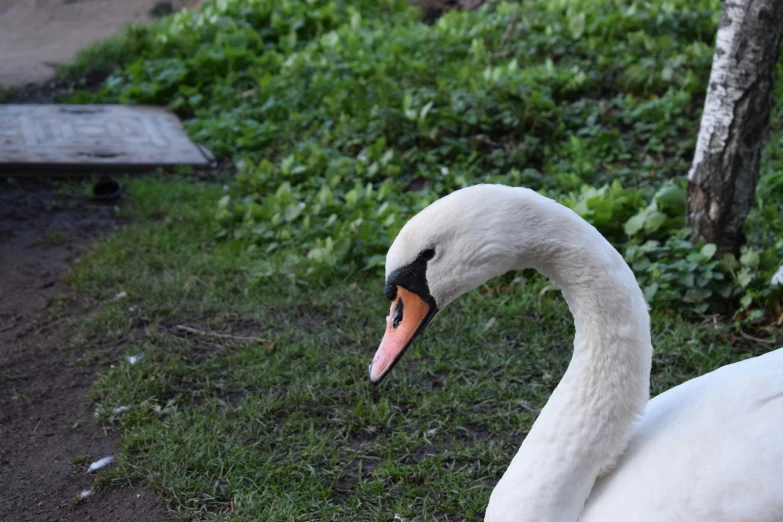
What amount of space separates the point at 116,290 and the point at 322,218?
122 centimetres

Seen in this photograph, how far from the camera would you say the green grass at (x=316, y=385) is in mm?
2941

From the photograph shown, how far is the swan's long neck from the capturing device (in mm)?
2164

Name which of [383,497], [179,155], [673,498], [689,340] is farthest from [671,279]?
[179,155]

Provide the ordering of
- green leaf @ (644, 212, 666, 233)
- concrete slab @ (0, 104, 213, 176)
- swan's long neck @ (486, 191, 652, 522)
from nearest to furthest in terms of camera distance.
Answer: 1. swan's long neck @ (486, 191, 652, 522)
2. green leaf @ (644, 212, 666, 233)
3. concrete slab @ (0, 104, 213, 176)

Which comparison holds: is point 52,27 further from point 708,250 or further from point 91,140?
point 708,250

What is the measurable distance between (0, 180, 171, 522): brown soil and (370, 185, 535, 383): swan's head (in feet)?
4.07

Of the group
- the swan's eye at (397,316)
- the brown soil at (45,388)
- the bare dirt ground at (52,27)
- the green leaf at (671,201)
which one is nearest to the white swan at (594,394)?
the swan's eye at (397,316)

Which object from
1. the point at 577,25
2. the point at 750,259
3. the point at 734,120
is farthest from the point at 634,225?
the point at 577,25

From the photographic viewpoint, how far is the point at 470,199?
208 cm

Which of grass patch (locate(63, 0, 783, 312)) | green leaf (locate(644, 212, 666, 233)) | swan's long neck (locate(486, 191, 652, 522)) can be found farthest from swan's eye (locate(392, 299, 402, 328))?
green leaf (locate(644, 212, 666, 233))

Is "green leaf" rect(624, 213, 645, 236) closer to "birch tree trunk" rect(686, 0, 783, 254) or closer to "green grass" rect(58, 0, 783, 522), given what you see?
"green grass" rect(58, 0, 783, 522)

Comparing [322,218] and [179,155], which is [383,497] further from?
[179,155]

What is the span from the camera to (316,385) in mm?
3508

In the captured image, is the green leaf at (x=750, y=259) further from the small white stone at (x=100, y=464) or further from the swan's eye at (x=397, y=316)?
the small white stone at (x=100, y=464)
